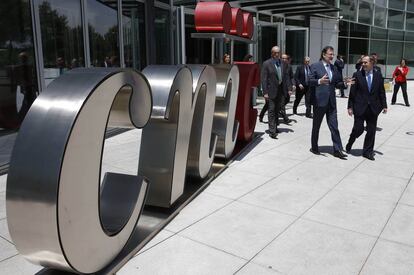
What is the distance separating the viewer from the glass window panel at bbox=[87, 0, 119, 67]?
31.1 feet

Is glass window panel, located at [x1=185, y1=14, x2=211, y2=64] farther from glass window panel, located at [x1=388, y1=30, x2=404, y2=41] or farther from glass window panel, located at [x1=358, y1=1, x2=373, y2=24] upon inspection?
glass window panel, located at [x1=388, y1=30, x2=404, y2=41]

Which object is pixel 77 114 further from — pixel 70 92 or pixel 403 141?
pixel 403 141

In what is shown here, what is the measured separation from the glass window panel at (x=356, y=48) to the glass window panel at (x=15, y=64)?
71.2ft

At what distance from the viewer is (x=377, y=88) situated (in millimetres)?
6566

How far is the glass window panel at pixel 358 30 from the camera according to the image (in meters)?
25.1

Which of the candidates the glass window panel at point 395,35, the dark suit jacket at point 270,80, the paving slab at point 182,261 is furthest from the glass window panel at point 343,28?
the paving slab at point 182,261

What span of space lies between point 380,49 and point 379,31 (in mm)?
1306

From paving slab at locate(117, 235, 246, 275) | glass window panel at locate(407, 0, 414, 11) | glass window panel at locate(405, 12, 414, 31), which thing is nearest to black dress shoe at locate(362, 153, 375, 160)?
paving slab at locate(117, 235, 246, 275)

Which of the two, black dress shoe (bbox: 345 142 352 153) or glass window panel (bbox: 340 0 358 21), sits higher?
glass window panel (bbox: 340 0 358 21)

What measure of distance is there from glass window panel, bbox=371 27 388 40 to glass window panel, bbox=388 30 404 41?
26.0 inches

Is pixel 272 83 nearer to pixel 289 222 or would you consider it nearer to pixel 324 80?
pixel 324 80

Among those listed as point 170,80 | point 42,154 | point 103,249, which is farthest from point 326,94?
point 42,154

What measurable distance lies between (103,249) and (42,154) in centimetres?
106

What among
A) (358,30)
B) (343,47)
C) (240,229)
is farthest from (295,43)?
(240,229)
